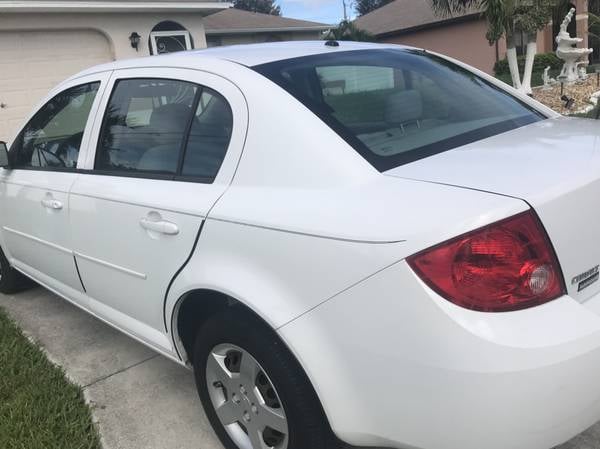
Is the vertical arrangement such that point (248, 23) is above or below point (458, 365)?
above

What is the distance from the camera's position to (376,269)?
5.65ft

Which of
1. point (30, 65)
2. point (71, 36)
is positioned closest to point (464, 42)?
point (71, 36)

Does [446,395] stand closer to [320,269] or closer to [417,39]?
[320,269]

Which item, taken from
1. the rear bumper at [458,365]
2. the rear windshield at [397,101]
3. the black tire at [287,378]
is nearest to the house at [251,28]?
the rear windshield at [397,101]

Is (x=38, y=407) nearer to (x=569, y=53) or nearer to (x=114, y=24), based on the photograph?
(x=114, y=24)

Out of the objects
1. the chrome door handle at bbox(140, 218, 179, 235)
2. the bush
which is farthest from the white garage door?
the bush

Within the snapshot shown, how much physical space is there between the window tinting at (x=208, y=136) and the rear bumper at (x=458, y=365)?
2.78 feet

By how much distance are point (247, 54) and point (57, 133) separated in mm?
1534

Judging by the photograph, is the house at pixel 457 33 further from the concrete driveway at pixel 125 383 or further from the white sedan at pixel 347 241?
the white sedan at pixel 347 241

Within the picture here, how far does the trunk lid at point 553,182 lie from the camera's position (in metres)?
1.75

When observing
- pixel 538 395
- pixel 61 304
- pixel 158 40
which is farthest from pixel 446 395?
pixel 158 40

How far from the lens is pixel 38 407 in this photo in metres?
2.91

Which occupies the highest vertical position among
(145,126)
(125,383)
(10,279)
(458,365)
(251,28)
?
(251,28)

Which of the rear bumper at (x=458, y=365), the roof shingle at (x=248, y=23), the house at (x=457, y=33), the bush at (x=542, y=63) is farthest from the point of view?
the house at (x=457, y=33)
